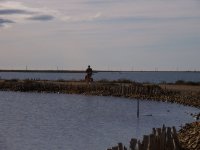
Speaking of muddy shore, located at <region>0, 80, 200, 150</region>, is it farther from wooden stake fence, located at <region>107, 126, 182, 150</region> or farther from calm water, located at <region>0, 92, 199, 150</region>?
wooden stake fence, located at <region>107, 126, 182, 150</region>

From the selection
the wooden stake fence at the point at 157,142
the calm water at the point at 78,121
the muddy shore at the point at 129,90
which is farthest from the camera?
the muddy shore at the point at 129,90

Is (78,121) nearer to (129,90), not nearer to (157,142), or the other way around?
(157,142)

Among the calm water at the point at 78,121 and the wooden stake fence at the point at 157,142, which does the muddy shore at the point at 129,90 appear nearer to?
the calm water at the point at 78,121

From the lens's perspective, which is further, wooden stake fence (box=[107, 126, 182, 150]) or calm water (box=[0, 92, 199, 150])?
calm water (box=[0, 92, 199, 150])

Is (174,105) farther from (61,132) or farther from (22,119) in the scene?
(61,132)

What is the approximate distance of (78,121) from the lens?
39.8m

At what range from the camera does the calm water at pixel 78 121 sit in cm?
2872

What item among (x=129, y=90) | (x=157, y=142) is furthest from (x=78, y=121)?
(x=129, y=90)

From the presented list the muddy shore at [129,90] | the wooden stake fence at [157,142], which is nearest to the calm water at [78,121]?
the muddy shore at [129,90]

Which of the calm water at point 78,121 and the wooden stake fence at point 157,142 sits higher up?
the wooden stake fence at point 157,142

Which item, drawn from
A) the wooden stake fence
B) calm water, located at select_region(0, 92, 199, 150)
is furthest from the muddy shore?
the wooden stake fence

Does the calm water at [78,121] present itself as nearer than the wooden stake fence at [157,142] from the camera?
No

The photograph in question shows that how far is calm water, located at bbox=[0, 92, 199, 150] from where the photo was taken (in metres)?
28.7

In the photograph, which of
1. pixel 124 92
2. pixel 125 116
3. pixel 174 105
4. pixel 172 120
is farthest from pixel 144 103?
pixel 172 120
